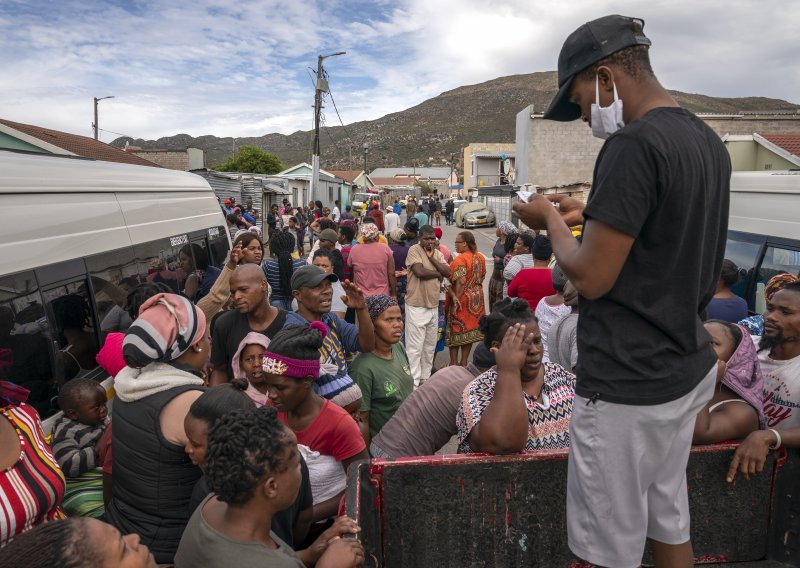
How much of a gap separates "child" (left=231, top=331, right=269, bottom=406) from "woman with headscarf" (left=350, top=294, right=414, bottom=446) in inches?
24.5

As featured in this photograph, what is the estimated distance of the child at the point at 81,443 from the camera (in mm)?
2938

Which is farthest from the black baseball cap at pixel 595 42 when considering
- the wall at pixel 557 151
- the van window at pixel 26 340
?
the wall at pixel 557 151

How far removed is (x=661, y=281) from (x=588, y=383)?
1.20 ft

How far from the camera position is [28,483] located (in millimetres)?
2164

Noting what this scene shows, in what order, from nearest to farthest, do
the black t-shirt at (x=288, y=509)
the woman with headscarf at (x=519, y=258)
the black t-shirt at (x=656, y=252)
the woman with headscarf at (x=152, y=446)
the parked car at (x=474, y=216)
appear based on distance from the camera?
1. the black t-shirt at (x=656, y=252)
2. the black t-shirt at (x=288, y=509)
3. the woman with headscarf at (x=152, y=446)
4. the woman with headscarf at (x=519, y=258)
5. the parked car at (x=474, y=216)

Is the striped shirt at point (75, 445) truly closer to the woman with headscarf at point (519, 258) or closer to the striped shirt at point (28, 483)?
the striped shirt at point (28, 483)

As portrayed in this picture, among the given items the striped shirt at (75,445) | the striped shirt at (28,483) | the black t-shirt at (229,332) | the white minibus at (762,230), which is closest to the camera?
the striped shirt at (28,483)

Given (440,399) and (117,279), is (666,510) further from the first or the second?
(117,279)

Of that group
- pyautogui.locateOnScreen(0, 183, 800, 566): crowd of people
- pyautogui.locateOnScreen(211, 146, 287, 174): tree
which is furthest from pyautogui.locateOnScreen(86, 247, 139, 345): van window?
pyautogui.locateOnScreen(211, 146, 287, 174): tree

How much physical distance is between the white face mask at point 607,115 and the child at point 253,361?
2.41 m

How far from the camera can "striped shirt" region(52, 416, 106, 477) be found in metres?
3.10

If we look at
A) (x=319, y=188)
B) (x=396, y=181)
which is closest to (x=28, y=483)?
(x=319, y=188)

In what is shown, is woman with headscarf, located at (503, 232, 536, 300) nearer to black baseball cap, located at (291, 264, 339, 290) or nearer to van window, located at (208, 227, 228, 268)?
black baseball cap, located at (291, 264, 339, 290)

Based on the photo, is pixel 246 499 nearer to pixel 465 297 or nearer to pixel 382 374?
pixel 382 374
